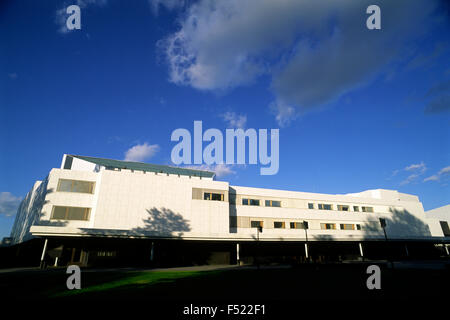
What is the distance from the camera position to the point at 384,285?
11070 mm

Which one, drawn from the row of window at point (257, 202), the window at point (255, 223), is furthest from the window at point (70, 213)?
the window at point (255, 223)

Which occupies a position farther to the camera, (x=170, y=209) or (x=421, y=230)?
(x=421, y=230)

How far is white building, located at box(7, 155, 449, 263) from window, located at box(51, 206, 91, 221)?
98 millimetres

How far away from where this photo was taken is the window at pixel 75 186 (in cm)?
2981

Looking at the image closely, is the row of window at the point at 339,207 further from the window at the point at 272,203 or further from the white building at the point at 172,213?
the window at the point at 272,203

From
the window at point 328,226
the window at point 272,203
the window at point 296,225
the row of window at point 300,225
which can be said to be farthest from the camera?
the window at point 328,226

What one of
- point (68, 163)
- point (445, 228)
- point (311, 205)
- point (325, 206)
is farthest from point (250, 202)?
point (445, 228)

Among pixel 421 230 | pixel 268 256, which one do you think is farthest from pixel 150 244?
pixel 421 230

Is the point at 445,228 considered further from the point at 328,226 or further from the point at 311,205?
the point at 311,205

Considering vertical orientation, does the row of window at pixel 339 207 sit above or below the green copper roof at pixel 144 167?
below

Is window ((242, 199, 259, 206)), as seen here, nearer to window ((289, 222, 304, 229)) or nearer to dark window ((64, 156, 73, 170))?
window ((289, 222, 304, 229))

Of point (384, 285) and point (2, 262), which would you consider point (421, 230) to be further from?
point (2, 262)

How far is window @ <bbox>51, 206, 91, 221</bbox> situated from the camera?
1121 inches
